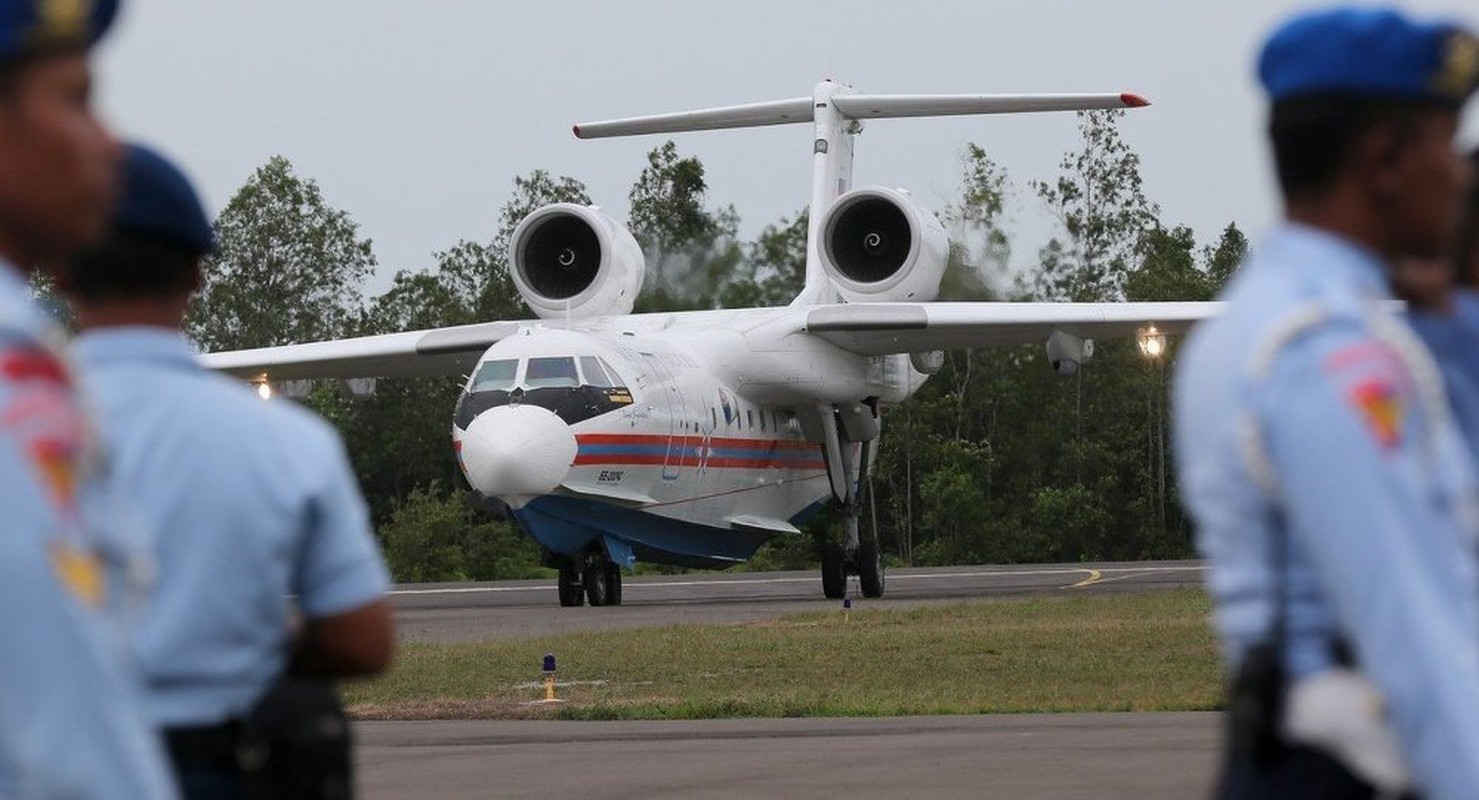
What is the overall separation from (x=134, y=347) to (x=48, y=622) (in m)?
1.23

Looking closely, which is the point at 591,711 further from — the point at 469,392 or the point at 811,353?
the point at 811,353

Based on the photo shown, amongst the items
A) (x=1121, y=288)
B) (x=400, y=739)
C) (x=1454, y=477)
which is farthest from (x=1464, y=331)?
(x=1121, y=288)

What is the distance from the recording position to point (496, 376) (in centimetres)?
2552

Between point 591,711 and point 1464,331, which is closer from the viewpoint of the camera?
point 1464,331

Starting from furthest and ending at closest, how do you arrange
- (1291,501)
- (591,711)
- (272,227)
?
(272,227) < (591,711) < (1291,501)

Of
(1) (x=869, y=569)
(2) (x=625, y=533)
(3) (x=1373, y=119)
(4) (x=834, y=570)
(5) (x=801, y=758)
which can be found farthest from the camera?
(1) (x=869, y=569)

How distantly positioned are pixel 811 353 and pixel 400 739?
55.6ft

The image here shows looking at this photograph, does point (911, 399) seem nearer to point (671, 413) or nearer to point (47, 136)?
point (671, 413)

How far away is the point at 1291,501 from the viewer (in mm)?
2518

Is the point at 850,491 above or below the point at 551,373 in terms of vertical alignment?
below

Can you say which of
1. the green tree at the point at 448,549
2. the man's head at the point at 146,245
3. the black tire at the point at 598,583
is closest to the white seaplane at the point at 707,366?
the black tire at the point at 598,583

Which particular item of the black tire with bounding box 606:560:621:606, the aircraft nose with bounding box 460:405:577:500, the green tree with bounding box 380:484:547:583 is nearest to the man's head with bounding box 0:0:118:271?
the aircraft nose with bounding box 460:405:577:500

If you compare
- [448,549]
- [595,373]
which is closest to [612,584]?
[595,373]

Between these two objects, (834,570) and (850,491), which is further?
(850,491)
